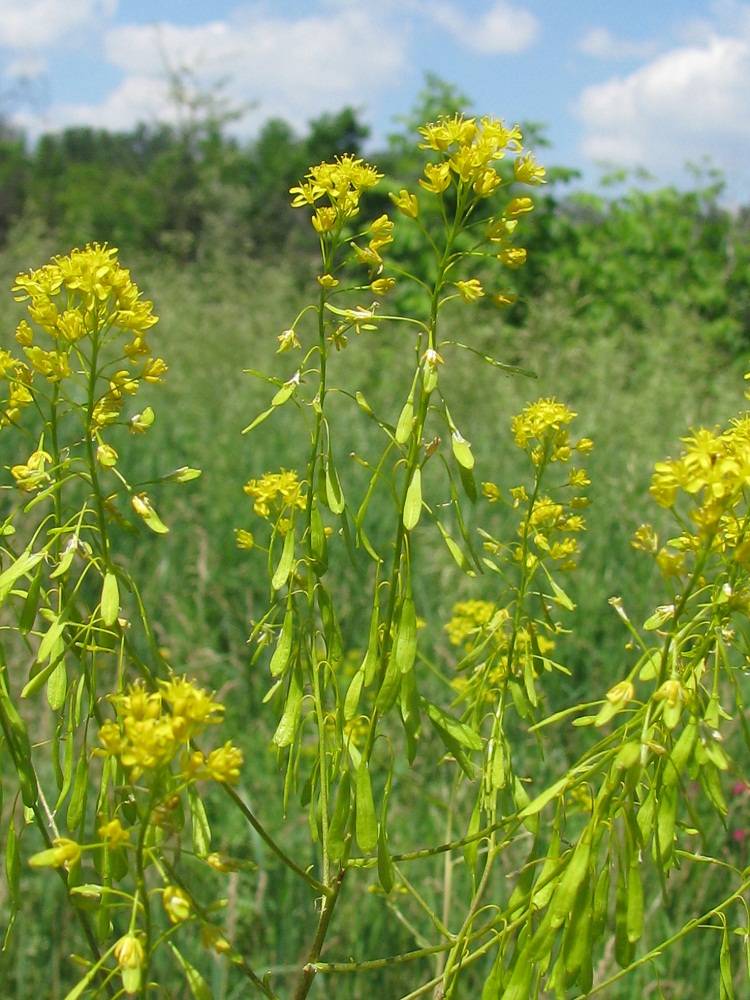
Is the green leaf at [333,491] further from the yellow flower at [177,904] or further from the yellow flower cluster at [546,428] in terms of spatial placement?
the yellow flower at [177,904]

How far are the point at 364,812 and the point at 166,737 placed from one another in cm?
35

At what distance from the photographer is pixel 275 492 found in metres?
1.22

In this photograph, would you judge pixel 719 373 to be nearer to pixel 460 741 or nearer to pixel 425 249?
pixel 425 249

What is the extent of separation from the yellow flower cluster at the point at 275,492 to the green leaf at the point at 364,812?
1.14 ft

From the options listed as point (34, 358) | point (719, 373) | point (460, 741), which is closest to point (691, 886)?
point (460, 741)

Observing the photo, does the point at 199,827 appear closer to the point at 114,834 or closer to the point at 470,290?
the point at 114,834

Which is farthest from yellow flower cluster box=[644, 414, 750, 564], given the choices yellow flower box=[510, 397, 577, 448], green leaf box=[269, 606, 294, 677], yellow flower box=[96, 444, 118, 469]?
yellow flower box=[96, 444, 118, 469]

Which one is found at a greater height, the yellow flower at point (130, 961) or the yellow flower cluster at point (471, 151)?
the yellow flower cluster at point (471, 151)

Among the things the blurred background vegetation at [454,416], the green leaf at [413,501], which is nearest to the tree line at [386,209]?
the blurred background vegetation at [454,416]

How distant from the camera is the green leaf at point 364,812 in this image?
1021 millimetres

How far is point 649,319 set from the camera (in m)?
8.39

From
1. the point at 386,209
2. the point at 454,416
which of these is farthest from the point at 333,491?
the point at 386,209

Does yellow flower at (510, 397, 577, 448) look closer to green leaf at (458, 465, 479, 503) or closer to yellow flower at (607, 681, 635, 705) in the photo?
green leaf at (458, 465, 479, 503)

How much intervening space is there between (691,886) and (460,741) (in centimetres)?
204
